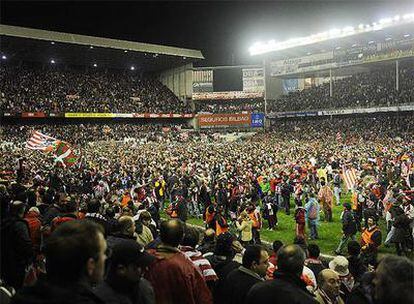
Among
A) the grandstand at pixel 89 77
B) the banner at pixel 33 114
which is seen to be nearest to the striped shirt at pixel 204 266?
the grandstand at pixel 89 77

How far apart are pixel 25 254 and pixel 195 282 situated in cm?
204

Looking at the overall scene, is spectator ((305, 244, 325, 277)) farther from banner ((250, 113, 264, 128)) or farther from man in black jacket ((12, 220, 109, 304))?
banner ((250, 113, 264, 128))

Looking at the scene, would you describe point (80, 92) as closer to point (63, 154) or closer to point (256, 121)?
point (256, 121)

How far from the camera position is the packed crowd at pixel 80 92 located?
46.3 meters

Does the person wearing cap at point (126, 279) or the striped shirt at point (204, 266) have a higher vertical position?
the person wearing cap at point (126, 279)

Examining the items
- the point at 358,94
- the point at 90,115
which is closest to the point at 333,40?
the point at 358,94

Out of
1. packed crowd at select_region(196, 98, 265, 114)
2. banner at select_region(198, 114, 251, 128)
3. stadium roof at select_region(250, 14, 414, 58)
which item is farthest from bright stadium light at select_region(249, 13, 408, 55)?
banner at select_region(198, 114, 251, 128)

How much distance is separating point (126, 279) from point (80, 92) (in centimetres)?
5242

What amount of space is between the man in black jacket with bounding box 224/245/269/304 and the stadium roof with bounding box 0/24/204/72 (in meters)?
42.3

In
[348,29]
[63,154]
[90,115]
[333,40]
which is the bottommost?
[63,154]

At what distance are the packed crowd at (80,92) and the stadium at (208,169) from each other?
0.24 m

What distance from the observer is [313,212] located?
12.4 metres

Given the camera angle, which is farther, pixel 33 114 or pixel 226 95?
pixel 226 95

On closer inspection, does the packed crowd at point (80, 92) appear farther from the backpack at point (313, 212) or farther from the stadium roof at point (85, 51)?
the backpack at point (313, 212)
